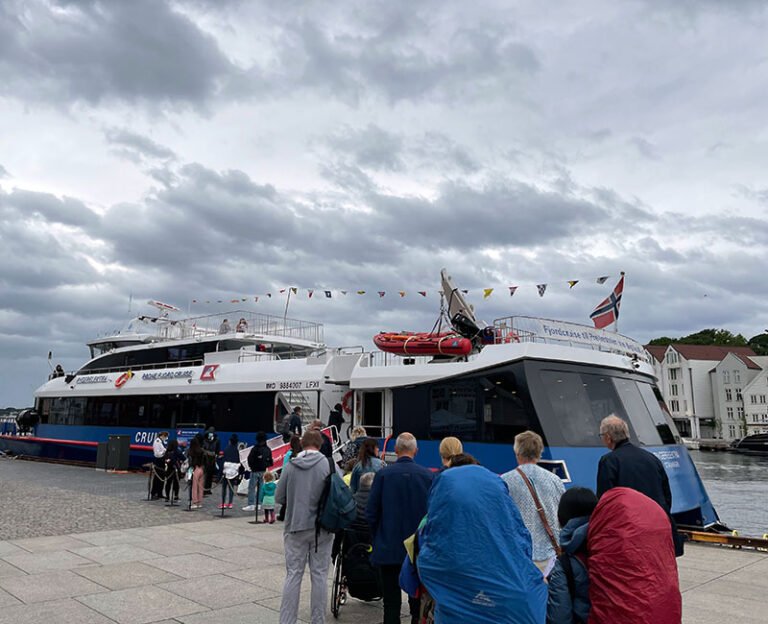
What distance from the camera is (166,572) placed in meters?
7.39

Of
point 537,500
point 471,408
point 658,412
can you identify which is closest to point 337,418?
point 471,408

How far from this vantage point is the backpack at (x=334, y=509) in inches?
204

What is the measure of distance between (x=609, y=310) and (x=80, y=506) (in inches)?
481

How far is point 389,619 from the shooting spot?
16.1 feet

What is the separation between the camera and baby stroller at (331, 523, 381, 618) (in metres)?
5.76

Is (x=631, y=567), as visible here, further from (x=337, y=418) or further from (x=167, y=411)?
(x=167, y=411)

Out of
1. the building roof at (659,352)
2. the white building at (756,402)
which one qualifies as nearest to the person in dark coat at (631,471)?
the white building at (756,402)

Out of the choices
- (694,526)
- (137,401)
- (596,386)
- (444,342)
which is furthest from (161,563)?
(137,401)

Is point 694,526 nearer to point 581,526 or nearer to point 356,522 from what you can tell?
point 356,522

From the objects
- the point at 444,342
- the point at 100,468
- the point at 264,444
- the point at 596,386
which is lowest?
the point at 100,468

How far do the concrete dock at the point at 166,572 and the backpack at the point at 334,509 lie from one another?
1212 millimetres

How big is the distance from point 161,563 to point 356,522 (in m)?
3.53

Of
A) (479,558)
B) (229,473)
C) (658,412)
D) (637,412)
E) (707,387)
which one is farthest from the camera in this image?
(707,387)

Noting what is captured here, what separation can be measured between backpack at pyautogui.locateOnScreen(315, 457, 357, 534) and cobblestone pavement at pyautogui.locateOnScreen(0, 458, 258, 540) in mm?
6750
